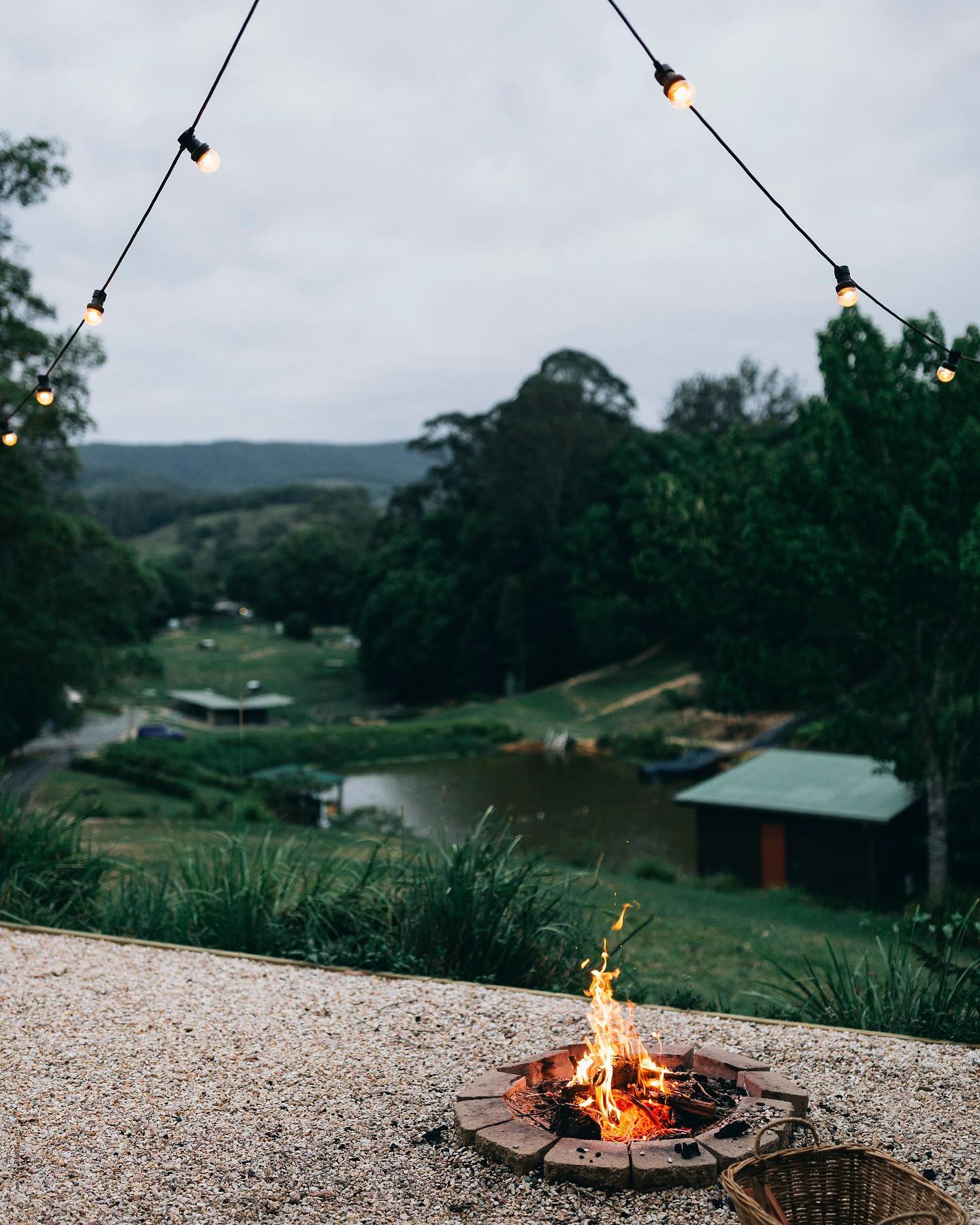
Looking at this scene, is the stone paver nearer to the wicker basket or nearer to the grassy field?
the wicker basket

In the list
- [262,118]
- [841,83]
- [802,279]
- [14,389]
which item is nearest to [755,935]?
[802,279]

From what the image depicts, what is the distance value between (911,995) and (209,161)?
4.35 metres

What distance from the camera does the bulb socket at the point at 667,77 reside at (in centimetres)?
282

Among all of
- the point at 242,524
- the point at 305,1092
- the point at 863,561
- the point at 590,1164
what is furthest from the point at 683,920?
the point at 242,524

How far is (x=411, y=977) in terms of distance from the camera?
4.84 m

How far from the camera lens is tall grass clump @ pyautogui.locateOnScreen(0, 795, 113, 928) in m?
6.05

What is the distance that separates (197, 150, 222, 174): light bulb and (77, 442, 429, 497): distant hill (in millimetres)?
137660

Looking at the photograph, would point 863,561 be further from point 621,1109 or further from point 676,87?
point 676,87

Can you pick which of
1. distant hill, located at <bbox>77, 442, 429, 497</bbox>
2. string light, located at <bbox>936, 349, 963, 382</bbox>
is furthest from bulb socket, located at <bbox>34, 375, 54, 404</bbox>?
distant hill, located at <bbox>77, 442, 429, 497</bbox>

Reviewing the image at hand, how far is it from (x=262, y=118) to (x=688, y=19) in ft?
6.54

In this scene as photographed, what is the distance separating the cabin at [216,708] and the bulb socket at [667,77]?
3351 centimetres

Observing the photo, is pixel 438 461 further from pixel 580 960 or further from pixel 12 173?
pixel 580 960

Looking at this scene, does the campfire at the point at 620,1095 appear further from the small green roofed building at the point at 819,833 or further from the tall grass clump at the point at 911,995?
the small green roofed building at the point at 819,833

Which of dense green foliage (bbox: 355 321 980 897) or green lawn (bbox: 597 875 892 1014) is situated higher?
dense green foliage (bbox: 355 321 980 897)
